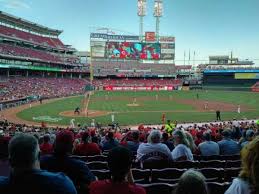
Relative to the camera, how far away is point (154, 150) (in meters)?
7.72

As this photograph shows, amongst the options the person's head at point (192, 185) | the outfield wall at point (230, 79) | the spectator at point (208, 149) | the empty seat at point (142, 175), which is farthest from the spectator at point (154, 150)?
the outfield wall at point (230, 79)

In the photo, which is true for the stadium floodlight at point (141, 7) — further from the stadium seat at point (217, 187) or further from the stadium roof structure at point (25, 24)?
the stadium seat at point (217, 187)

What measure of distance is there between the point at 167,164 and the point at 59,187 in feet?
14.4

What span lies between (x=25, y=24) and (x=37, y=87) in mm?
29588

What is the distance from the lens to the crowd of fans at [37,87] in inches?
2520

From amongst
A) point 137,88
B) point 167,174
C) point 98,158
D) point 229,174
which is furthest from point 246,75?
point 167,174

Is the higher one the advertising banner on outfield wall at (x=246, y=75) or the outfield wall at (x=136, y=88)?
the advertising banner on outfield wall at (x=246, y=75)

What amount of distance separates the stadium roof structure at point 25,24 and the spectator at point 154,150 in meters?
84.2

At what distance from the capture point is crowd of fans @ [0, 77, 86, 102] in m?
64.0

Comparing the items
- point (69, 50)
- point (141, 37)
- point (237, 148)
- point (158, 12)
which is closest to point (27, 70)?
point (69, 50)

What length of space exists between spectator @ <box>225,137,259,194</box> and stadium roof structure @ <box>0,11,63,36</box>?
88262 millimetres

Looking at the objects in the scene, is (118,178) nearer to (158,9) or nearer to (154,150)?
(154,150)

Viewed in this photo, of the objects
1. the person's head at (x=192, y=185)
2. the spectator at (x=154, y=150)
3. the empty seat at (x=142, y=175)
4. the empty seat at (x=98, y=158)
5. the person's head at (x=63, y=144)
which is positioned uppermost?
the person's head at (x=192, y=185)

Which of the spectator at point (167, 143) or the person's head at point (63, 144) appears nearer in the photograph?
the person's head at point (63, 144)
